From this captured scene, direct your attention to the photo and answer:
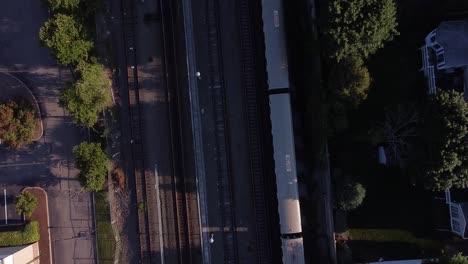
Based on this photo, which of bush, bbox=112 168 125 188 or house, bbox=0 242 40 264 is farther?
bush, bbox=112 168 125 188

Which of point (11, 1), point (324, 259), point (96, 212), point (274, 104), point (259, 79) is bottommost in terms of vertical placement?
point (324, 259)

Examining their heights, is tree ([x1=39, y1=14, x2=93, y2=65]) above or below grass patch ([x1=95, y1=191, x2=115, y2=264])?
above

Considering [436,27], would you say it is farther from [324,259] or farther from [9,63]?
[9,63]

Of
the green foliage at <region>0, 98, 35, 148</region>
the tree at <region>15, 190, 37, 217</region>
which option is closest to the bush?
the tree at <region>15, 190, 37, 217</region>

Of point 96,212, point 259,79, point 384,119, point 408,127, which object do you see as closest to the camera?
point 408,127

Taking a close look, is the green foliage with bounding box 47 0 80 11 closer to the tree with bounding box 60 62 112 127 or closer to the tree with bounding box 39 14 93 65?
the tree with bounding box 39 14 93 65

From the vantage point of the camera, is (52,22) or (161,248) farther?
(161,248)

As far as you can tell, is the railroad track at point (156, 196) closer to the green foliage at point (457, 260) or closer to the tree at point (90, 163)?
the tree at point (90, 163)

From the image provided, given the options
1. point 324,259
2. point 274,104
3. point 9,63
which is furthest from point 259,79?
point 9,63
